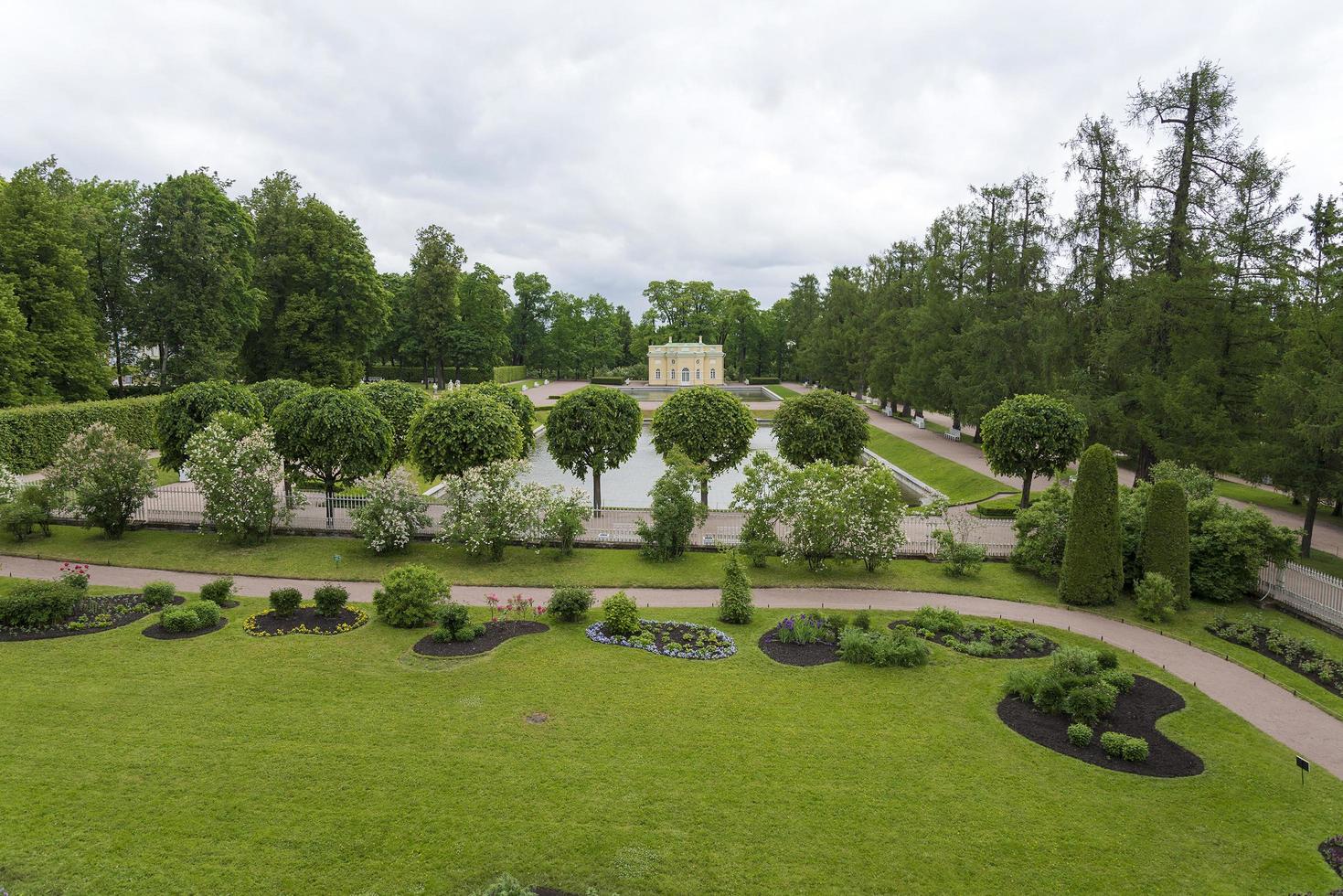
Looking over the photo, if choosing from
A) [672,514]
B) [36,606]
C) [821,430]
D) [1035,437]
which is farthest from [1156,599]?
[36,606]

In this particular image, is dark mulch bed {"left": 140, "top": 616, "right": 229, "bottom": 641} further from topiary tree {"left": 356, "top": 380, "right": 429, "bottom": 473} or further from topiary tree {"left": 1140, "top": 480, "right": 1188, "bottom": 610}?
topiary tree {"left": 1140, "top": 480, "right": 1188, "bottom": 610}

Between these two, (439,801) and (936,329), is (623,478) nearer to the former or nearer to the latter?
(936,329)

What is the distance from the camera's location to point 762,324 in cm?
8956

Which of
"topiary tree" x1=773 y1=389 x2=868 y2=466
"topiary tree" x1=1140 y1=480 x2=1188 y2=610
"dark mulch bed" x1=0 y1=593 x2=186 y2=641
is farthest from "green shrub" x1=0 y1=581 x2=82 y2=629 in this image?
"topiary tree" x1=1140 y1=480 x2=1188 y2=610

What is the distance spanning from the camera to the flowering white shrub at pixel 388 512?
18.2 metres

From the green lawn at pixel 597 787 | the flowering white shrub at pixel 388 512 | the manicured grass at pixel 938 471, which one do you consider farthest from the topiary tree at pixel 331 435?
the manicured grass at pixel 938 471

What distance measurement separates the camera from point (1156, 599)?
14836mm

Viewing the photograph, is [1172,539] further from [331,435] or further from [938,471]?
[331,435]

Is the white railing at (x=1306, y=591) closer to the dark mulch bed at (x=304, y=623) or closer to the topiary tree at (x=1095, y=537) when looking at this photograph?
the topiary tree at (x=1095, y=537)

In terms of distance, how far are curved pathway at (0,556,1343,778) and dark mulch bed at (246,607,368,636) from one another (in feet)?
5.00

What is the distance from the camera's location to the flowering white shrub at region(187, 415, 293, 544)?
18.6 meters

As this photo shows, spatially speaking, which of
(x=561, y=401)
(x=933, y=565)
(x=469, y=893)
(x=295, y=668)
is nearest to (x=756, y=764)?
(x=469, y=893)

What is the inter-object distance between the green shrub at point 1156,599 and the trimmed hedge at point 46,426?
27.9 meters

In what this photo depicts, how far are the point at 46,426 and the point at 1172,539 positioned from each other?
35354mm
